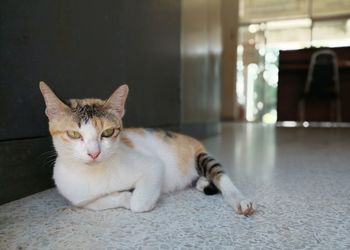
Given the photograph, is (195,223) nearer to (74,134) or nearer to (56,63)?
(74,134)

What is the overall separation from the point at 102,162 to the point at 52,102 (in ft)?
0.76

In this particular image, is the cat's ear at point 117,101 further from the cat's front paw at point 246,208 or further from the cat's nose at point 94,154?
the cat's front paw at point 246,208

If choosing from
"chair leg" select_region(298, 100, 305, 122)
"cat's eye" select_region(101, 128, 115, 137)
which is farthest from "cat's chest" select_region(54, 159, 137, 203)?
"chair leg" select_region(298, 100, 305, 122)

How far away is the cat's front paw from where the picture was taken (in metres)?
0.96

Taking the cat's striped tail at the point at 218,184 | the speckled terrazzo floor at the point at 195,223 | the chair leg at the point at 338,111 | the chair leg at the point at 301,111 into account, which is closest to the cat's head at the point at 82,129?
the speckled terrazzo floor at the point at 195,223

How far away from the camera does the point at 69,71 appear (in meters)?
1.31

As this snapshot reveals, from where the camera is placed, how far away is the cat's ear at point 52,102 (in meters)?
0.90

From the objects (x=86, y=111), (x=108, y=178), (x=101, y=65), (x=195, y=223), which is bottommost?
(x=195, y=223)

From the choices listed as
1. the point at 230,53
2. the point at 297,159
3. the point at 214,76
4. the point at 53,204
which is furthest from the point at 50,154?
the point at 230,53

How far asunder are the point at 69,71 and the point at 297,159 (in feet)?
5.05

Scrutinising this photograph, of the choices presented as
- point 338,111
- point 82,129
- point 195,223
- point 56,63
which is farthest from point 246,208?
point 338,111

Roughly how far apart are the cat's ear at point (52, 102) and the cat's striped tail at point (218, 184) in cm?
61

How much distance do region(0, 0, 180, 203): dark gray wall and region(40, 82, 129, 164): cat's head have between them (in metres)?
0.26

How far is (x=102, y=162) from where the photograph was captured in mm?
952
